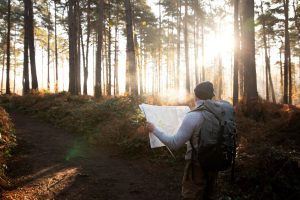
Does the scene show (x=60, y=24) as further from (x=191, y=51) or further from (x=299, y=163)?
(x=299, y=163)

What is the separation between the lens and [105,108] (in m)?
15.2

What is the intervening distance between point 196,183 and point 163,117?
1104 mm

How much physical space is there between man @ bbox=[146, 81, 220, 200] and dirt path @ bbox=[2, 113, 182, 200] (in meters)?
3.16

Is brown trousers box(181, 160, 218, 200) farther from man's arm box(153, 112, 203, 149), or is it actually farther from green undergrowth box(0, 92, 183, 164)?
green undergrowth box(0, 92, 183, 164)

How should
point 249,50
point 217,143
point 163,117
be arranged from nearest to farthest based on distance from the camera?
point 217,143, point 163,117, point 249,50

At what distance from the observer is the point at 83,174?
8477mm

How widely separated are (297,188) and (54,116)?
1327 centimetres

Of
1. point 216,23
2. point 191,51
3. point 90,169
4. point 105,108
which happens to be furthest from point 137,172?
point 191,51

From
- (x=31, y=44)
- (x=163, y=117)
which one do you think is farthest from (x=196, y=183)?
(x=31, y=44)

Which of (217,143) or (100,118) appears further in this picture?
(100,118)

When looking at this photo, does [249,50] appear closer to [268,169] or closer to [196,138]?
[268,169]

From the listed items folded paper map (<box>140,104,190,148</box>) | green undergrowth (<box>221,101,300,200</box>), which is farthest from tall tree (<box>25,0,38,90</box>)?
folded paper map (<box>140,104,190,148</box>)

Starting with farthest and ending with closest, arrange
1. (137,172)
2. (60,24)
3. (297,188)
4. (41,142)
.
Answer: (60,24)
(41,142)
(137,172)
(297,188)

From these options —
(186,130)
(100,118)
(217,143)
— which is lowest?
(100,118)
